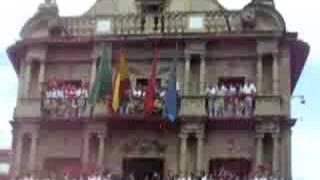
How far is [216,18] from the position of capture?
114 ft

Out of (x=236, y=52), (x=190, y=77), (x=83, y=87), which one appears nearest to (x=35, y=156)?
(x=83, y=87)

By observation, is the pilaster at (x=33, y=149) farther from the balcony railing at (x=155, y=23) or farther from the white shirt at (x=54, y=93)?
the balcony railing at (x=155, y=23)

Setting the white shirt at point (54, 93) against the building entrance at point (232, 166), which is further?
the white shirt at point (54, 93)

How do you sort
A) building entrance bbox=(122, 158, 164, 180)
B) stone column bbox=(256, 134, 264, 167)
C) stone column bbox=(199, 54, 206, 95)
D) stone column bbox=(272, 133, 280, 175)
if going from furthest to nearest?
1. building entrance bbox=(122, 158, 164, 180)
2. stone column bbox=(199, 54, 206, 95)
3. stone column bbox=(256, 134, 264, 167)
4. stone column bbox=(272, 133, 280, 175)

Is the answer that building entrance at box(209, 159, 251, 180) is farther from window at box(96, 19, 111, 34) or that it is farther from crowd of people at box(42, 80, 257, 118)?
window at box(96, 19, 111, 34)

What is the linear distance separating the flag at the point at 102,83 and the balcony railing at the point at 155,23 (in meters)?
2.42

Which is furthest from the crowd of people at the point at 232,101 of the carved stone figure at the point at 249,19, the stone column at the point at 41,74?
the stone column at the point at 41,74

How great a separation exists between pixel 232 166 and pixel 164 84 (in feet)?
15.2

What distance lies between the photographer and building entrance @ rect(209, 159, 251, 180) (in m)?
32.8

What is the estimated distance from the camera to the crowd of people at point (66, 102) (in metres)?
33.8

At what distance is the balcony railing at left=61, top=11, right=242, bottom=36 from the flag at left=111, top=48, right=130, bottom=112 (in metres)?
2.17

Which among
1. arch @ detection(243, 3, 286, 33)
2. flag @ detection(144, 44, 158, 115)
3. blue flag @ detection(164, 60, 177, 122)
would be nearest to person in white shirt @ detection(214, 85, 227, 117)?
blue flag @ detection(164, 60, 177, 122)

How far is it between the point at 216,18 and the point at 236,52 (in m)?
1.83

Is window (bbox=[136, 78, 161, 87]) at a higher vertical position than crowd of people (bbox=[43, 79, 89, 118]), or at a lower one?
higher
